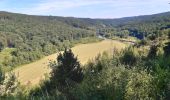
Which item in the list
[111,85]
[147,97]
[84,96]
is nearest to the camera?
[147,97]

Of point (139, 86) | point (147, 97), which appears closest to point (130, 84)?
point (139, 86)

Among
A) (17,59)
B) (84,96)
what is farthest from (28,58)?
(84,96)

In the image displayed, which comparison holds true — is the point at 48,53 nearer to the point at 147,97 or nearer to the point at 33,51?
the point at 33,51

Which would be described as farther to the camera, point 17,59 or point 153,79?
point 17,59

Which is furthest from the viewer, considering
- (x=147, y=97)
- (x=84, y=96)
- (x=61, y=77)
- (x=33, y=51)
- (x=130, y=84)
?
(x=33, y=51)

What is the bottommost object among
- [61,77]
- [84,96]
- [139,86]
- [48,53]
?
[48,53]

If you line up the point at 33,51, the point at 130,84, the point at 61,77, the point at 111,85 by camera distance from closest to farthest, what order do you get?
the point at 130,84, the point at 111,85, the point at 61,77, the point at 33,51

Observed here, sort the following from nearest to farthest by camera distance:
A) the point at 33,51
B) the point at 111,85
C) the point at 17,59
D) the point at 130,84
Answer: the point at 130,84 → the point at 111,85 → the point at 17,59 → the point at 33,51

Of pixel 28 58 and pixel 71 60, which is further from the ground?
pixel 71 60

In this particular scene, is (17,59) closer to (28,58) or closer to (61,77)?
(28,58)
